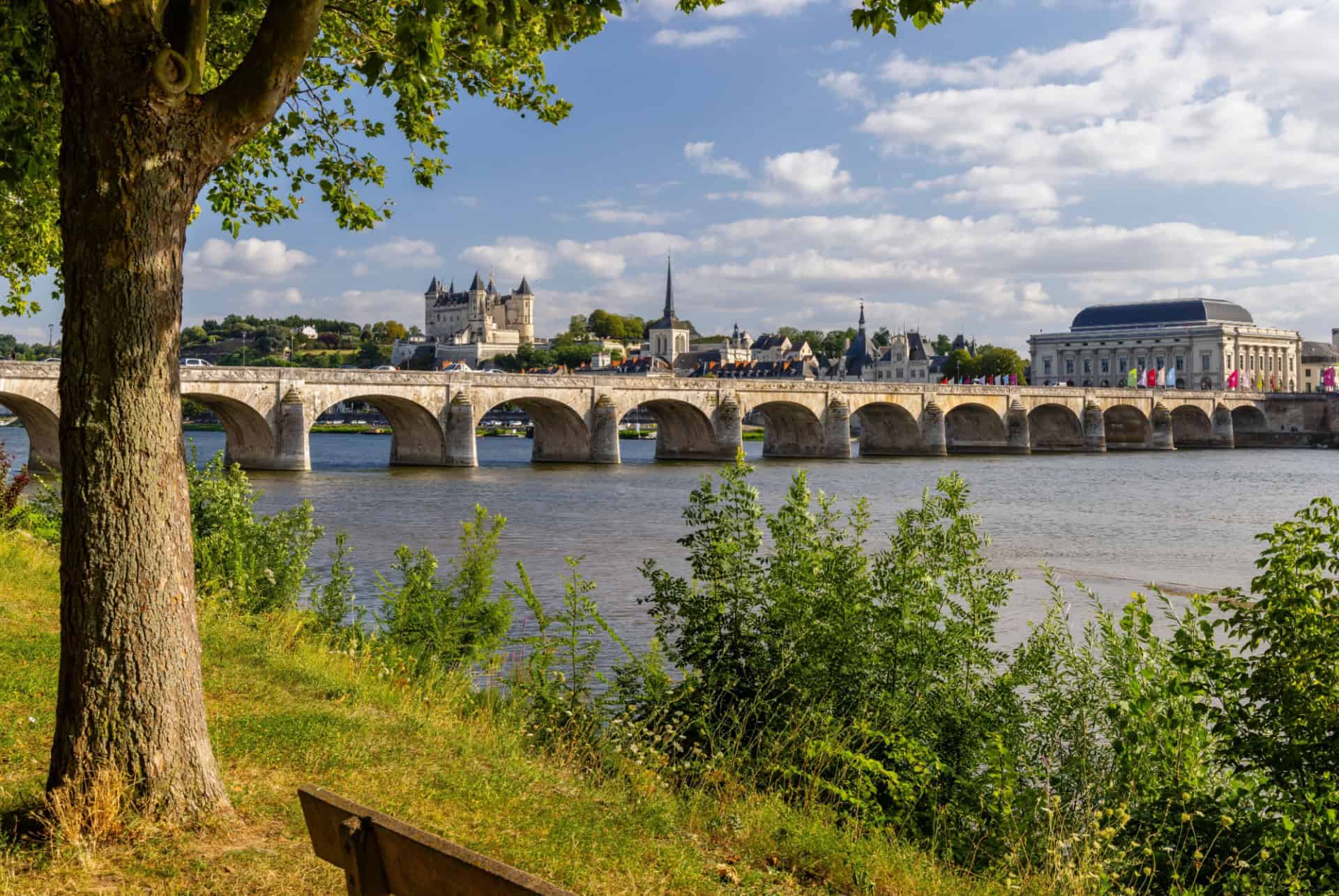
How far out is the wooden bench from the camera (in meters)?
3.25

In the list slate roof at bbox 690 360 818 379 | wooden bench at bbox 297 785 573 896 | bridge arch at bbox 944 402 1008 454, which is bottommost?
wooden bench at bbox 297 785 573 896

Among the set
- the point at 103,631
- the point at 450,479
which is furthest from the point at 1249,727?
the point at 450,479

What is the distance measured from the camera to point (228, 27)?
9570mm

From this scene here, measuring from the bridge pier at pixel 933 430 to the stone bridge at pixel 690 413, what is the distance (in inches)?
3.5

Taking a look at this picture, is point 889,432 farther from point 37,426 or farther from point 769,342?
point 769,342

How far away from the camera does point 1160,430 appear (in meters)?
87.6

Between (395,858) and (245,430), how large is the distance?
49221mm

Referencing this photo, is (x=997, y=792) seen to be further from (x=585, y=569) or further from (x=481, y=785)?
(x=585, y=569)

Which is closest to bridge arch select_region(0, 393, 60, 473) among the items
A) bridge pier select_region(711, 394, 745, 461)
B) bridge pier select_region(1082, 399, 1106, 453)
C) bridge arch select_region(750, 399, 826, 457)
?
bridge pier select_region(711, 394, 745, 461)

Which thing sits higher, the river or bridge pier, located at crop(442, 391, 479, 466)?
bridge pier, located at crop(442, 391, 479, 466)

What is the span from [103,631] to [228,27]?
651 cm

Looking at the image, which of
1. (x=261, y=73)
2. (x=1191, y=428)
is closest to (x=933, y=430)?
(x=1191, y=428)

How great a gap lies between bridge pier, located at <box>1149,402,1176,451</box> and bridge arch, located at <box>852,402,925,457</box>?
25174mm

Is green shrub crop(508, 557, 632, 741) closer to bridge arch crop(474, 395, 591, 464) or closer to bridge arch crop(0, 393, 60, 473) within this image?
bridge arch crop(0, 393, 60, 473)
